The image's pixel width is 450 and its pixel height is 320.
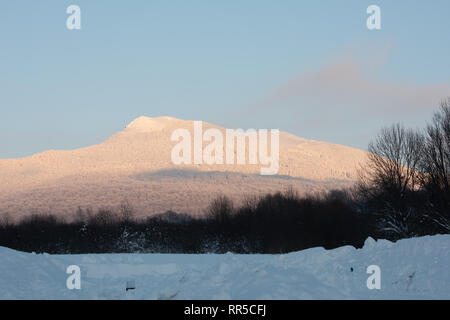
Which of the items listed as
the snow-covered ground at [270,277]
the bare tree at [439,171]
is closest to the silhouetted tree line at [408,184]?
the bare tree at [439,171]

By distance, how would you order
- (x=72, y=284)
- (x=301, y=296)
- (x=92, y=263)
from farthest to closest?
(x=92, y=263)
(x=72, y=284)
(x=301, y=296)

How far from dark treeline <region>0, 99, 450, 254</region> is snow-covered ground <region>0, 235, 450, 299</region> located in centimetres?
1297

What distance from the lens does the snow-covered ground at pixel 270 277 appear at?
36.4 ft

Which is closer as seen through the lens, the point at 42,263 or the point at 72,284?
the point at 72,284

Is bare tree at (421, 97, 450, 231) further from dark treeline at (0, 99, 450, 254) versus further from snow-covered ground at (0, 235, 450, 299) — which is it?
snow-covered ground at (0, 235, 450, 299)

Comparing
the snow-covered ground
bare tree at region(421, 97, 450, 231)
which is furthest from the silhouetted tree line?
the snow-covered ground

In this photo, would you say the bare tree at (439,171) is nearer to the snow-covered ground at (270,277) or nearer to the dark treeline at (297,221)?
the dark treeline at (297,221)

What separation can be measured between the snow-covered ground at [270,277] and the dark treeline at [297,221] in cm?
1297

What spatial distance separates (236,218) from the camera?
5050cm

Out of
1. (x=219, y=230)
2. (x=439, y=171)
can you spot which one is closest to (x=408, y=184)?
(x=439, y=171)
